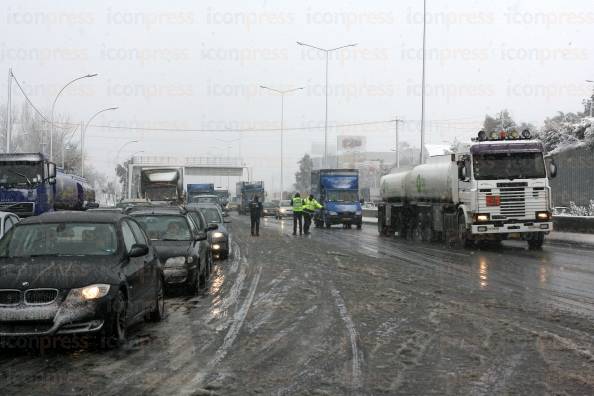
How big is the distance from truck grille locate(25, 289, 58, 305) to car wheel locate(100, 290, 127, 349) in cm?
61

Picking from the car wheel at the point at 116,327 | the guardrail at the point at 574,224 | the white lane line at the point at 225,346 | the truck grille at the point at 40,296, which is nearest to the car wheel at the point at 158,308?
the white lane line at the point at 225,346

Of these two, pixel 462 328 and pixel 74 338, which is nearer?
pixel 74 338

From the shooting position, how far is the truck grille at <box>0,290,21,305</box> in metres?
6.97

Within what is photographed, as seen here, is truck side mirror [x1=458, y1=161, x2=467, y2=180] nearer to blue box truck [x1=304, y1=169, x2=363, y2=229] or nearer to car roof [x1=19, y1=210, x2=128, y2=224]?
car roof [x1=19, y1=210, x2=128, y2=224]

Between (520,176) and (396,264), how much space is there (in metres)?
6.12

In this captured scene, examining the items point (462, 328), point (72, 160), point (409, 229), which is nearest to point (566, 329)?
point (462, 328)

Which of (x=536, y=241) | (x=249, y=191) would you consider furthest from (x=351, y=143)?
(x=536, y=241)

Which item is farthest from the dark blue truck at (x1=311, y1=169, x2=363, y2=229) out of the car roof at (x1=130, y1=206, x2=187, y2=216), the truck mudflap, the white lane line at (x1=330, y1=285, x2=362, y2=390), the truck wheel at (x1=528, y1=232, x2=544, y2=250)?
the white lane line at (x1=330, y1=285, x2=362, y2=390)

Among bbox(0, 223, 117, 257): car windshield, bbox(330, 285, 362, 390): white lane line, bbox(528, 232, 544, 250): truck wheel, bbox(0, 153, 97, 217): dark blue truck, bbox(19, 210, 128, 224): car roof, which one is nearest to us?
bbox(330, 285, 362, 390): white lane line

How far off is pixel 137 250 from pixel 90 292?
1.13 metres

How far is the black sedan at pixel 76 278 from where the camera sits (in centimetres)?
694

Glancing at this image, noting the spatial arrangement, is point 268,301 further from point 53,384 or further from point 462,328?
point 53,384

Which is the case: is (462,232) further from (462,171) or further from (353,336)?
(353,336)

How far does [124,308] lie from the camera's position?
765 cm
